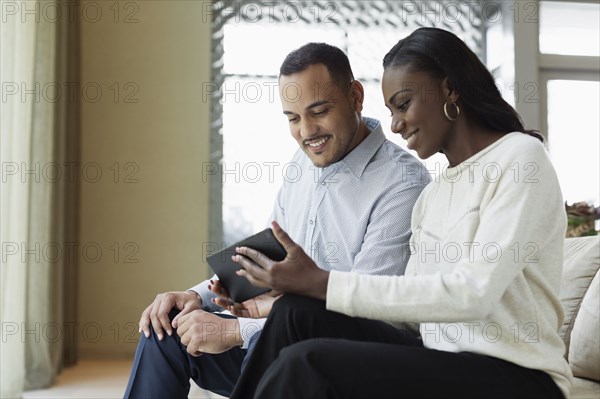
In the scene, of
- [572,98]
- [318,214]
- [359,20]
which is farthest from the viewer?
[572,98]

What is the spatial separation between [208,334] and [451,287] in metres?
0.72

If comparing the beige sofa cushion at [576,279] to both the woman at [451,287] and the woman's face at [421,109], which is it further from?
the woman's face at [421,109]

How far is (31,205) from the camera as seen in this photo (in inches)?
157

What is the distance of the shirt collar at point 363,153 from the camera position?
2.20m

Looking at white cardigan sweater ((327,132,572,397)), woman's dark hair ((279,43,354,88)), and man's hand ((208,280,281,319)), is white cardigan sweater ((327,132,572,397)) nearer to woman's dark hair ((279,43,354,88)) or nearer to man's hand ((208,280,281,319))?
man's hand ((208,280,281,319))

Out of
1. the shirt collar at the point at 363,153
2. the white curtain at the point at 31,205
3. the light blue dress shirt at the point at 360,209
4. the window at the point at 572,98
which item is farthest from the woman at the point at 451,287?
the window at the point at 572,98

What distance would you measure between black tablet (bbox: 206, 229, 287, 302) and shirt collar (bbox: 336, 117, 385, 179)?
1.68 ft

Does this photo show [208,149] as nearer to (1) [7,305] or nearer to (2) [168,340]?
(1) [7,305]

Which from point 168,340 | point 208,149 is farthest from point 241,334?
point 208,149

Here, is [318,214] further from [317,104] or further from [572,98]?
[572,98]

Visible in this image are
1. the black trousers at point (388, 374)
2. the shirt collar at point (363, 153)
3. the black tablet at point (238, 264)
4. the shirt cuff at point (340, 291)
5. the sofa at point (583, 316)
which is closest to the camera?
the black trousers at point (388, 374)

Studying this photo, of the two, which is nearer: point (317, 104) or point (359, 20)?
point (317, 104)

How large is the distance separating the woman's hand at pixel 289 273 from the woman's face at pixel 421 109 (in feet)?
1.20

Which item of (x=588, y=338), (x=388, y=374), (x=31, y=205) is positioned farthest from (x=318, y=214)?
(x=31, y=205)
